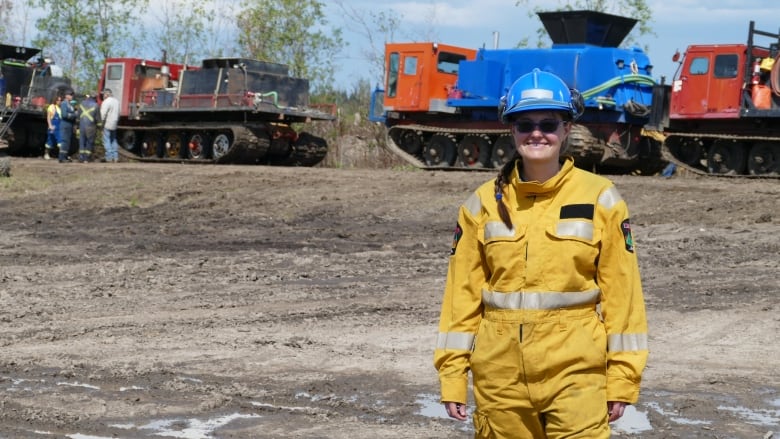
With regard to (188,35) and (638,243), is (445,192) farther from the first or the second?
(188,35)

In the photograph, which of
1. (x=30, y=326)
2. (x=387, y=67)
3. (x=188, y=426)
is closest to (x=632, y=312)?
(x=188, y=426)

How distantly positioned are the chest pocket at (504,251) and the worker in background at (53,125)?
28833mm

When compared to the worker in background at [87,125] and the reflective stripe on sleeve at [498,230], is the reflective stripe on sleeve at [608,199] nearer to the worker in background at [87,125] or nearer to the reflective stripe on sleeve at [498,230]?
the reflective stripe on sleeve at [498,230]

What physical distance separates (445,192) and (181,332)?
1209 cm

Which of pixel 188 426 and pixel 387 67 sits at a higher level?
pixel 387 67

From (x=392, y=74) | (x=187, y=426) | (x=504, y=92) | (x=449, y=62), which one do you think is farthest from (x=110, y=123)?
(x=187, y=426)

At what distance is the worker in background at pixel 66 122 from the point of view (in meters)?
30.1

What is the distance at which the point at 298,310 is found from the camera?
11.1m

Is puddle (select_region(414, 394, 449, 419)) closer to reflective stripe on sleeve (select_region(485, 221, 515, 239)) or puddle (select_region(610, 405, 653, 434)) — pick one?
puddle (select_region(610, 405, 653, 434))

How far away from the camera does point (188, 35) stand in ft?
164

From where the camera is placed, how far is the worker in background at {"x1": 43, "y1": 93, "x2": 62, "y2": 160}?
3209 centimetres

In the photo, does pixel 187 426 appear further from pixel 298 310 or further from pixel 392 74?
pixel 392 74

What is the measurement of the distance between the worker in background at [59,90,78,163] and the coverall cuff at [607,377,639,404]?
90.1 feet

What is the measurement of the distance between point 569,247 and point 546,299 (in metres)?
0.18
